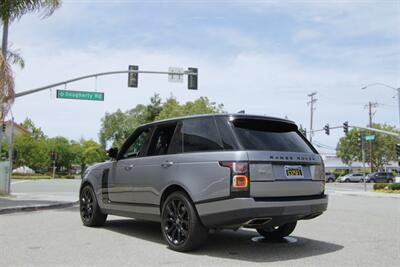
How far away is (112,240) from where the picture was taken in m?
7.17

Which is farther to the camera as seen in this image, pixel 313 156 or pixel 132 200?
pixel 132 200

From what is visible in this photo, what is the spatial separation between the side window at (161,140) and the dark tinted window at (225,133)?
1.03 metres

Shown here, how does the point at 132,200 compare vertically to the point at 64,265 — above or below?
above

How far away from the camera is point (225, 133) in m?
6.05

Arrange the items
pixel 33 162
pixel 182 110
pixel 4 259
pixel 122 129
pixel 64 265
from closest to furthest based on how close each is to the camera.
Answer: pixel 64 265
pixel 4 259
pixel 182 110
pixel 33 162
pixel 122 129

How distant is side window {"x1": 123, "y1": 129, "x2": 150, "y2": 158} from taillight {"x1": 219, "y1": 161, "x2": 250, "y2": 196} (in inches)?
87.4

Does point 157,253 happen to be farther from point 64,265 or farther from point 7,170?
point 7,170

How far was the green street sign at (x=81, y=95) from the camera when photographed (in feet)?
76.3

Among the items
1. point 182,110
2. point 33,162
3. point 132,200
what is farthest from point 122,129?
point 132,200

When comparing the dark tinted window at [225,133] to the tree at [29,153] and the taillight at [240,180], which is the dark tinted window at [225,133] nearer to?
the taillight at [240,180]

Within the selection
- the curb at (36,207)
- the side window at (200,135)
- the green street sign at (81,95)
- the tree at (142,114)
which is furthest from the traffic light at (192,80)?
the tree at (142,114)

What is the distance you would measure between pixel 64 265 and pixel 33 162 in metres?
66.4

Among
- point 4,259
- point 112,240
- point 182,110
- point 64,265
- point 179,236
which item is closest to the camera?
point 64,265

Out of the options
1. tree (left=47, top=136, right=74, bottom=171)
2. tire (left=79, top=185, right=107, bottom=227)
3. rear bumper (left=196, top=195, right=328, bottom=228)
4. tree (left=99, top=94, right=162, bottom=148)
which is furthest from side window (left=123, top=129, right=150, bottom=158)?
tree (left=99, top=94, right=162, bottom=148)
